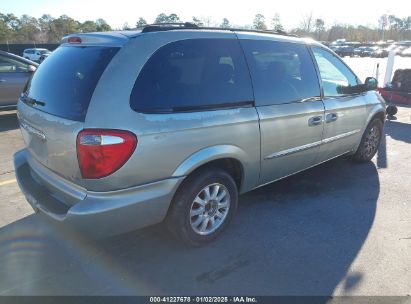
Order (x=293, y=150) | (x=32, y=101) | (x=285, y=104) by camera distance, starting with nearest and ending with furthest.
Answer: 1. (x=32, y=101)
2. (x=285, y=104)
3. (x=293, y=150)

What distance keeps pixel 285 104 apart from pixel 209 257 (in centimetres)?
167

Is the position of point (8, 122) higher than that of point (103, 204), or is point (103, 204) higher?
point (103, 204)

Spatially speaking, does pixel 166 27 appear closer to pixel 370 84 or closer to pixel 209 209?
pixel 209 209

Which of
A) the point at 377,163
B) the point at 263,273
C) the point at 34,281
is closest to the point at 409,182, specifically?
the point at 377,163

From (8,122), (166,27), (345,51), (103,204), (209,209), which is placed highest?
(166,27)

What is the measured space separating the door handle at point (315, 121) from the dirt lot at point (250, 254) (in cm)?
93

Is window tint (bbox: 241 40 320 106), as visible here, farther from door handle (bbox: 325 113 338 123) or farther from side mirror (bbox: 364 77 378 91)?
side mirror (bbox: 364 77 378 91)

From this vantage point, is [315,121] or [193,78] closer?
[193,78]

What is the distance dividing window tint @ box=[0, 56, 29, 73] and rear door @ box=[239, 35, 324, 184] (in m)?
6.97

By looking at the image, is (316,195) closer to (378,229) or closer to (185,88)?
(378,229)

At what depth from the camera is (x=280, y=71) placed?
368cm

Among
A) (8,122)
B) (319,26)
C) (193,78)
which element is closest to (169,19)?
(8,122)

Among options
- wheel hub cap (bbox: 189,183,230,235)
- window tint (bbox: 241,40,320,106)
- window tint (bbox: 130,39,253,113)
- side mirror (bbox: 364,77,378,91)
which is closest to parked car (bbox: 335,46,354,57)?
side mirror (bbox: 364,77,378,91)

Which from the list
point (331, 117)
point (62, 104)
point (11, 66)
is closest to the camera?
point (62, 104)
